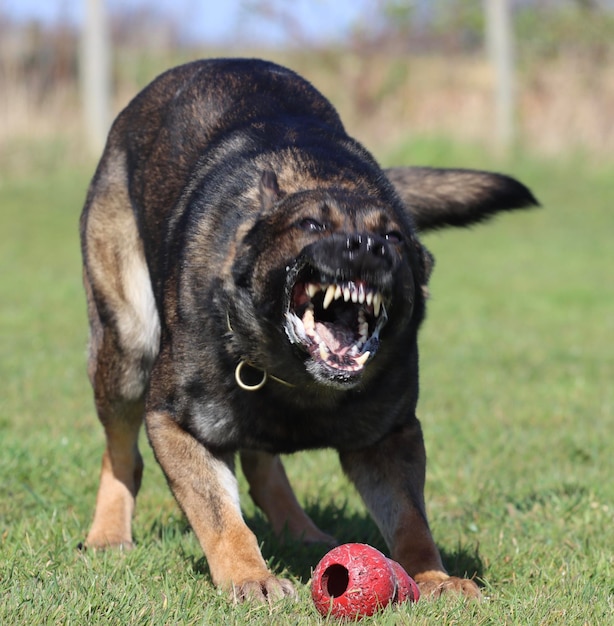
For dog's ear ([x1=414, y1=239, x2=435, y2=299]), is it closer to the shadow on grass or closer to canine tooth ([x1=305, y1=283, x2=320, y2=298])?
canine tooth ([x1=305, y1=283, x2=320, y2=298])

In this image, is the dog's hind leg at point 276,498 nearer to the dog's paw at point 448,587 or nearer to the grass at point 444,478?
the grass at point 444,478

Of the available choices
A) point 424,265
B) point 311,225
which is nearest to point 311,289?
point 311,225

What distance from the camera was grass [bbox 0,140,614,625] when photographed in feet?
10.8

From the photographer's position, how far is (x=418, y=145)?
1877 cm

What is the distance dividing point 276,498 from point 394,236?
165cm

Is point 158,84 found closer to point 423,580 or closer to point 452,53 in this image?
point 423,580

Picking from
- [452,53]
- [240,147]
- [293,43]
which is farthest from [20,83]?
[240,147]

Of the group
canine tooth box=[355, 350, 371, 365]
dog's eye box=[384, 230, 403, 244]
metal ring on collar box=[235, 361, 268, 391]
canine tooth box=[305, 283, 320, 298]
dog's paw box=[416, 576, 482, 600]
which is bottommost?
dog's paw box=[416, 576, 482, 600]

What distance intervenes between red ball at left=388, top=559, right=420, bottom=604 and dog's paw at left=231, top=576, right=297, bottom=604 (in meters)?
0.34

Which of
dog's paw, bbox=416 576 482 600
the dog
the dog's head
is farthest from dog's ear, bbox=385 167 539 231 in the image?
dog's paw, bbox=416 576 482 600

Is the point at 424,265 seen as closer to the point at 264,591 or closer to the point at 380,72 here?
the point at 264,591

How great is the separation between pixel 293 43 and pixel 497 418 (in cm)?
1661

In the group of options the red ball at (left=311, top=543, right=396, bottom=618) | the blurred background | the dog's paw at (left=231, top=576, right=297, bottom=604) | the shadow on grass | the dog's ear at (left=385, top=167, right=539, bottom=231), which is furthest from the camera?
Answer: the blurred background

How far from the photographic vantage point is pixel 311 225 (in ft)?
11.1
